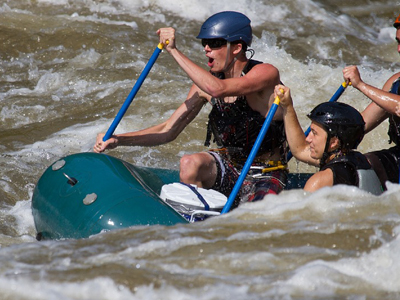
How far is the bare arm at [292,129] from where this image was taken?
4246 millimetres

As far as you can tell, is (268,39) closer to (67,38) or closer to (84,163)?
(67,38)

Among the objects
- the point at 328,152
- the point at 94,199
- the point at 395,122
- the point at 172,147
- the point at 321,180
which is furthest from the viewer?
the point at 172,147

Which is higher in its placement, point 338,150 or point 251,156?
point 338,150

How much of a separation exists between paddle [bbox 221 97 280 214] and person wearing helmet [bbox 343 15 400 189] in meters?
0.54

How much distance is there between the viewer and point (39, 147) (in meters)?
7.21

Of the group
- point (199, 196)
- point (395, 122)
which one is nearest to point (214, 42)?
point (199, 196)

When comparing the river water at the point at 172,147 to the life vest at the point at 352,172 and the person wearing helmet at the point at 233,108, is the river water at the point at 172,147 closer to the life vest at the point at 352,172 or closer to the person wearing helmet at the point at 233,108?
the life vest at the point at 352,172

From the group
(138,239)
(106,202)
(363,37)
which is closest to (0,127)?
(106,202)

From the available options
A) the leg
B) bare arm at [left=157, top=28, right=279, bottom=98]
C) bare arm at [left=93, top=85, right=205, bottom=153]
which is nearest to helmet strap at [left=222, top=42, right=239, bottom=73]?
bare arm at [left=157, top=28, right=279, bottom=98]

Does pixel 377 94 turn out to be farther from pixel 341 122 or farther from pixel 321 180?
pixel 321 180

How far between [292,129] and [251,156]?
11.8 inches

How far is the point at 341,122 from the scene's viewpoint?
13.1 ft

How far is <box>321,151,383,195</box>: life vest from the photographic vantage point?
393 cm

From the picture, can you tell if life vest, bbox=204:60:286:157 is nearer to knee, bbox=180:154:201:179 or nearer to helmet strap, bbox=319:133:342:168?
knee, bbox=180:154:201:179
